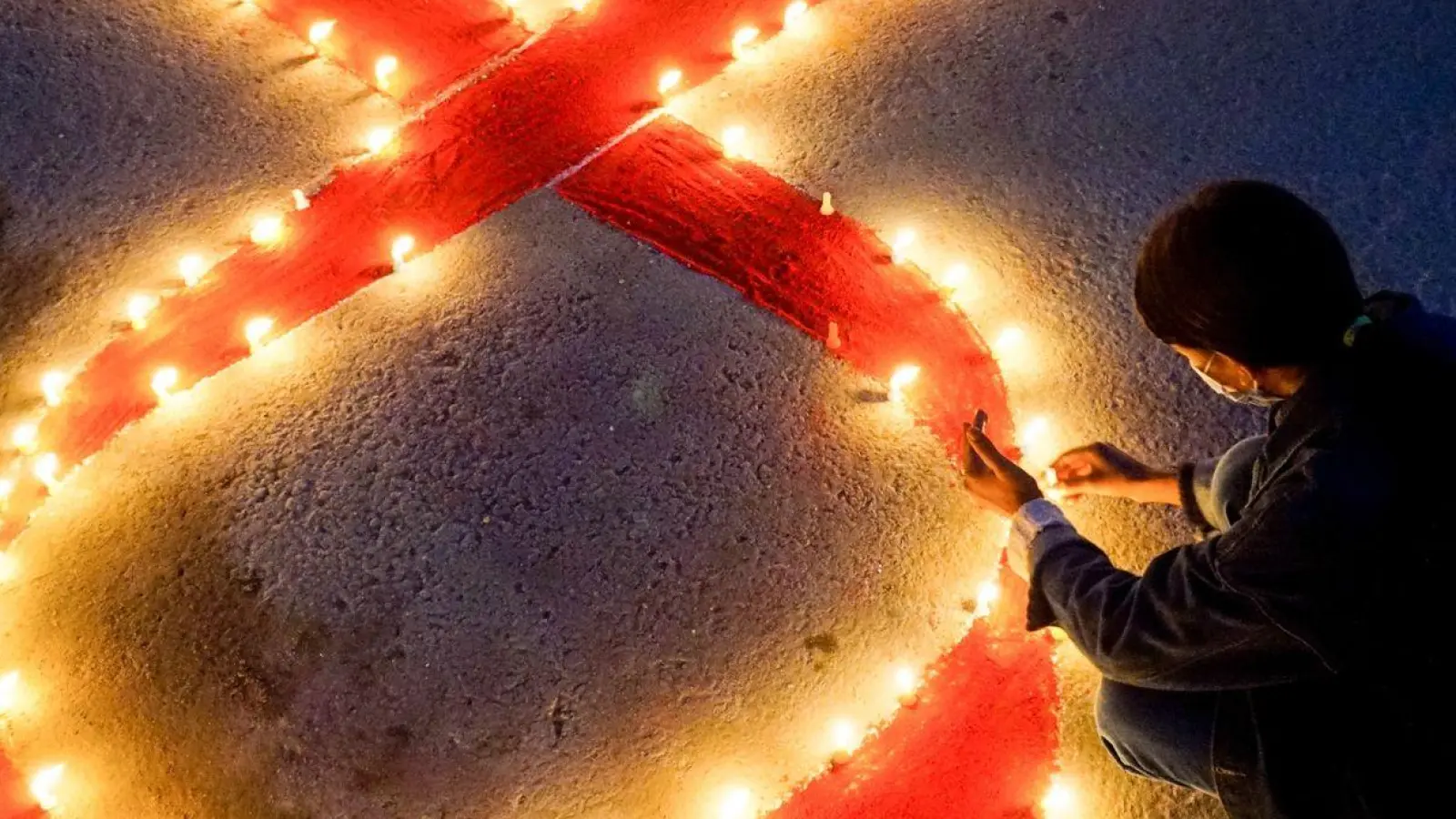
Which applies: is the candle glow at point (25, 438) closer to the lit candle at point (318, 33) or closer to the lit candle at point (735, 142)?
the lit candle at point (318, 33)

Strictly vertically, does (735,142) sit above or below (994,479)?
above

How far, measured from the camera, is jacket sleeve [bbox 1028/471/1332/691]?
1.76 m

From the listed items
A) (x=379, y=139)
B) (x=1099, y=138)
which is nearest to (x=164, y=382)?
(x=379, y=139)

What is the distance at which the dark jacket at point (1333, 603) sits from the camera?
1.70m

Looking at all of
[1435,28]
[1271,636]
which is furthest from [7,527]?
[1435,28]

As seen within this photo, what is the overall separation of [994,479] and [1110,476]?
0.37 meters

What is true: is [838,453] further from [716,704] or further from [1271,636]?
[1271,636]

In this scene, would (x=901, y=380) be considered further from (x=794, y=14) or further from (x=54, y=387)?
(x=54, y=387)

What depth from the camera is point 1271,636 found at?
1.85 metres

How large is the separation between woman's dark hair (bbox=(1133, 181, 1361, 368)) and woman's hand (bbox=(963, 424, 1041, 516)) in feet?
2.84

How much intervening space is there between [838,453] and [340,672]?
148 centimetres

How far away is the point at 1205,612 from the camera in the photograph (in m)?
1.90

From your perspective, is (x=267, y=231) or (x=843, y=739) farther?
(x=267, y=231)

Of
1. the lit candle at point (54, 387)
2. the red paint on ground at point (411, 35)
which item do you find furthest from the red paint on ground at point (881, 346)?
the lit candle at point (54, 387)
